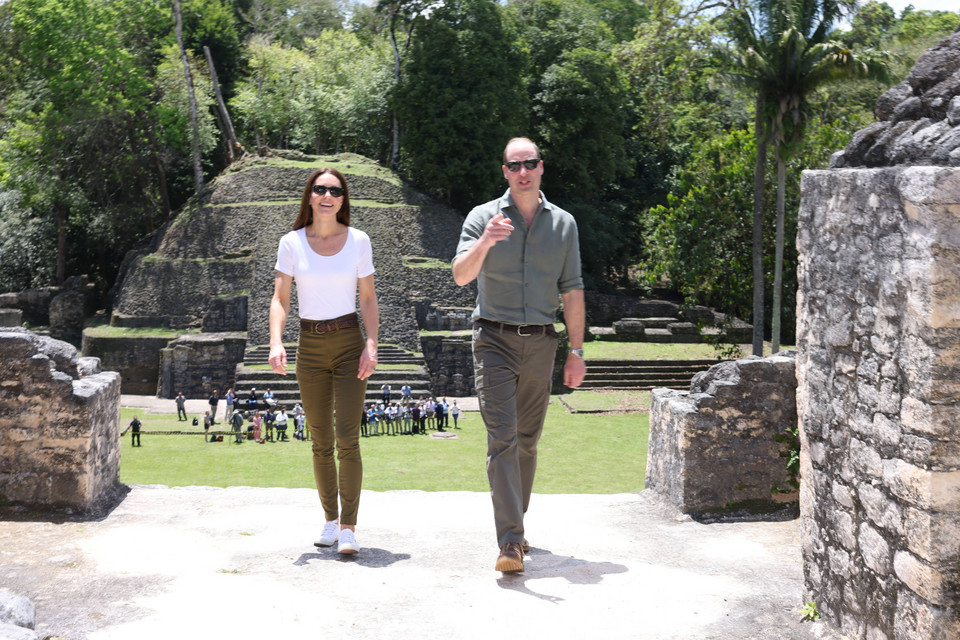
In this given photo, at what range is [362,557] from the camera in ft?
15.8

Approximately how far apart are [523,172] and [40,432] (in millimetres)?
3103

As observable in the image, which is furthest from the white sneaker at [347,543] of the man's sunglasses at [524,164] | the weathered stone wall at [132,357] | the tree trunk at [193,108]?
the tree trunk at [193,108]

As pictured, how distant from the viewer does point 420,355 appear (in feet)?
95.5

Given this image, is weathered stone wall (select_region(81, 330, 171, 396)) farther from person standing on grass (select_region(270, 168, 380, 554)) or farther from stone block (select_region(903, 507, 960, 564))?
stone block (select_region(903, 507, 960, 564))

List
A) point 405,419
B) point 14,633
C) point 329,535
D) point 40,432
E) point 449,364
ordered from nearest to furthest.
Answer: point 14,633, point 329,535, point 40,432, point 405,419, point 449,364

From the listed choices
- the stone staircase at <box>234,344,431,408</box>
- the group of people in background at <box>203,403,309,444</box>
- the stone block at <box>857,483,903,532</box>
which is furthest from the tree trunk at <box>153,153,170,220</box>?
the stone block at <box>857,483,903,532</box>

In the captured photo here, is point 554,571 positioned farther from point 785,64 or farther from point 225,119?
point 225,119

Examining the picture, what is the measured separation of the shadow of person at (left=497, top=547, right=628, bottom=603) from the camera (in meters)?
4.34

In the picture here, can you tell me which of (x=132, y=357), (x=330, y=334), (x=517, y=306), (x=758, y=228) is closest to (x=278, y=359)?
(x=330, y=334)

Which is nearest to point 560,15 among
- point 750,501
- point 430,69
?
point 430,69

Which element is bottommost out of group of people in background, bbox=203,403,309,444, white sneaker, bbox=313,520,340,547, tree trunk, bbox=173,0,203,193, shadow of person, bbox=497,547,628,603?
group of people in background, bbox=203,403,309,444

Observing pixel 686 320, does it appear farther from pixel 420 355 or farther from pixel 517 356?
pixel 517 356

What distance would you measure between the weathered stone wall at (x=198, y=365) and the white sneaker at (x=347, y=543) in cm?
2446

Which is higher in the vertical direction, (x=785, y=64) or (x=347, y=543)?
(x=785, y=64)
